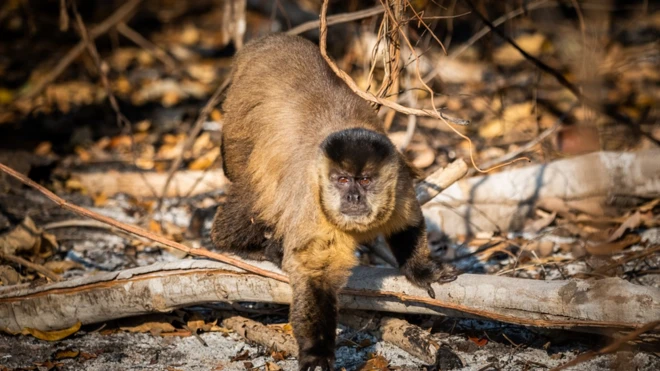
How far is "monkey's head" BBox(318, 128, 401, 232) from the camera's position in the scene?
3.49 metres

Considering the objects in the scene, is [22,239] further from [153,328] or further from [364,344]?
[364,344]

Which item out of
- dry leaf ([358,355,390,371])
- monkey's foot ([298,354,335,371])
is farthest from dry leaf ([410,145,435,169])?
monkey's foot ([298,354,335,371])

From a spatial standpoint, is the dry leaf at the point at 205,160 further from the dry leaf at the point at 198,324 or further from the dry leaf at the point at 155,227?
the dry leaf at the point at 198,324

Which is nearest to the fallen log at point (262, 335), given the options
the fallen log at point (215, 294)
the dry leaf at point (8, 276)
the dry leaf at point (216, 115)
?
the fallen log at point (215, 294)

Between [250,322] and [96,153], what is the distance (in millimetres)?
3680

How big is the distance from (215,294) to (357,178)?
39.0 inches

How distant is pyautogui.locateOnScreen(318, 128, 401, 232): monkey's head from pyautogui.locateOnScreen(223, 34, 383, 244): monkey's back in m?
0.12

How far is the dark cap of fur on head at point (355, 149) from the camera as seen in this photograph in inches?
137

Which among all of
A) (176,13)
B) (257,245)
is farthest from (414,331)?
(176,13)

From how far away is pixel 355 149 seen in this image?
3.50m

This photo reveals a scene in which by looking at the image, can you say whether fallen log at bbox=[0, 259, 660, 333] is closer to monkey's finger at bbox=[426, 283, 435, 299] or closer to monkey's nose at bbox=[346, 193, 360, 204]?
monkey's finger at bbox=[426, 283, 435, 299]

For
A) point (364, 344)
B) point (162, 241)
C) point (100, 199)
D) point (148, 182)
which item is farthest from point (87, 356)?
point (148, 182)

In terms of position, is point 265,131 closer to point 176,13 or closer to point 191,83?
point 191,83

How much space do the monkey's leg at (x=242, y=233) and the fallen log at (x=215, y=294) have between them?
1.02ft
